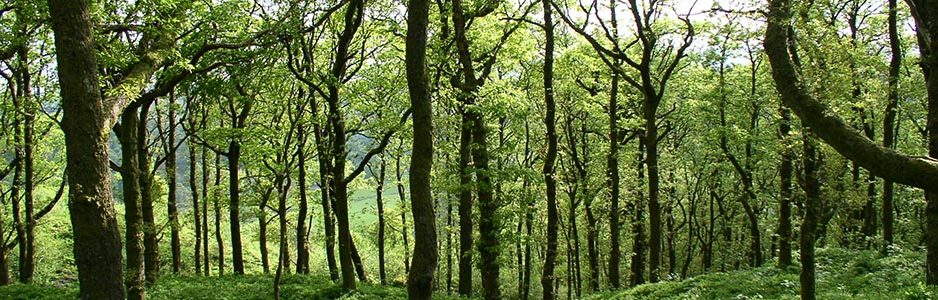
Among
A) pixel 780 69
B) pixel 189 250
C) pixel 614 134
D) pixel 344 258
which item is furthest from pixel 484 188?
pixel 189 250

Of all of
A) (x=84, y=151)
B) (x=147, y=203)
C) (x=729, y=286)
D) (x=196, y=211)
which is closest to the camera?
(x=84, y=151)

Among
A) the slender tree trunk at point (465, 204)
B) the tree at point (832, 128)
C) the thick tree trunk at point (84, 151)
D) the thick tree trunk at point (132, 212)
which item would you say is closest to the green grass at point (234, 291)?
the slender tree trunk at point (465, 204)

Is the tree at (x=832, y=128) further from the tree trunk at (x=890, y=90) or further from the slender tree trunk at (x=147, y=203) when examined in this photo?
the slender tree trunk at (x=147, y=203)

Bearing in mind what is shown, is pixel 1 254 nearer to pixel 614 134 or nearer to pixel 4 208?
pixel 4 208

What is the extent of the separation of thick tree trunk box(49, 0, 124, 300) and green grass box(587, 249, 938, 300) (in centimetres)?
1222

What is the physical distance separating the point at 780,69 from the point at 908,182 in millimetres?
1503

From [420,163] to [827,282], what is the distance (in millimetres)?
11829

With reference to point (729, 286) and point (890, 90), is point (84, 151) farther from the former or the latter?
point (890, 90)

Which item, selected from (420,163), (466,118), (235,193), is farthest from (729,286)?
(235,193)

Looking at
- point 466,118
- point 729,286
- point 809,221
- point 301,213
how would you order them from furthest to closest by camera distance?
point 301,213 < point 729,286 < point 466,118 < point 809,221

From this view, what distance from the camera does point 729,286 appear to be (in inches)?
604

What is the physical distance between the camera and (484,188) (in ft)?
42.5

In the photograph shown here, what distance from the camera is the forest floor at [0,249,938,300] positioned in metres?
13.3

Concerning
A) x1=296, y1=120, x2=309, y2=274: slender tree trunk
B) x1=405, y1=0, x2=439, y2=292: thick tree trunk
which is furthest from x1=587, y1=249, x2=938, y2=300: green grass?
x1=296, y1=120, x2=309, y2=274: slender tree trunk
